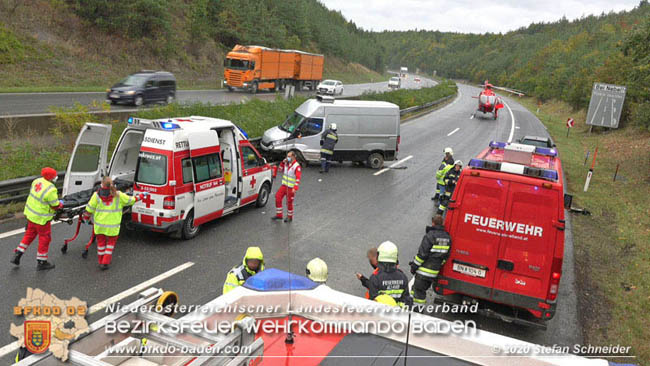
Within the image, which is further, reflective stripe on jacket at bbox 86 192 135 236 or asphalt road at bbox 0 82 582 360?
reflective stripe on jacket at bbox 86 192 135 236

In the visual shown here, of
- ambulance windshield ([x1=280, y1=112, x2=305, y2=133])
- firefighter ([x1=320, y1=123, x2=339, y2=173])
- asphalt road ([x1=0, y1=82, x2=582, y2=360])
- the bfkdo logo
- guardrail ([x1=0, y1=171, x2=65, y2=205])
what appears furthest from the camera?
ambulance windshield ([x1=280, y1=112, x2=305, y2=133])

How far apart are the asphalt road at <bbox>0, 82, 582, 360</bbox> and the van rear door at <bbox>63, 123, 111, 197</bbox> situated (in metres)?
0.99

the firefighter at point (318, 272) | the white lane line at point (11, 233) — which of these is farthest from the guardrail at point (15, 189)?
the firefighter at point (318, 272)

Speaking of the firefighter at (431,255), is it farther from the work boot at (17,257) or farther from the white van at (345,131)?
the white van at (345,131)

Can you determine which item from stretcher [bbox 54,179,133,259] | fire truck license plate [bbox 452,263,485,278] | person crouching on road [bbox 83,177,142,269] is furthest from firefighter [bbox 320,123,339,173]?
fire truck license plate [bbox 452,263,485,278]

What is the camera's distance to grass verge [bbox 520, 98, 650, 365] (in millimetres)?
7945

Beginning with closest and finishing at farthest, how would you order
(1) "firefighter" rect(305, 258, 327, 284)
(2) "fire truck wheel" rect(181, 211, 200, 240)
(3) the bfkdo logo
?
1. (3) the bfkdo logo
2. (1) "firefighter" rect(305, 258, 327, 284)
3. (2) "fire truck wheel" rect(181, 211, 200, 240)

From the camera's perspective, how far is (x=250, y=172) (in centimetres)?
1205

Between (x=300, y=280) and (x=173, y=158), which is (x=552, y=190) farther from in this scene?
(x=173, y=158)

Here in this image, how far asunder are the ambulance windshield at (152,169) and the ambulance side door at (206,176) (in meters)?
0.65

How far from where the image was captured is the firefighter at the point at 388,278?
5.83 m

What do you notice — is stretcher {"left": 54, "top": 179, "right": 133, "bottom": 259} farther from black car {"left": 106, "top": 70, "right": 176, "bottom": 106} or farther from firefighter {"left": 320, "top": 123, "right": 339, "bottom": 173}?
black car {"left": 106, "top": 70, "right": 176, "bottom": 106}

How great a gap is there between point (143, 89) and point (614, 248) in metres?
22.4

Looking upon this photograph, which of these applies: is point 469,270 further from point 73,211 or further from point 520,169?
point 73,211
